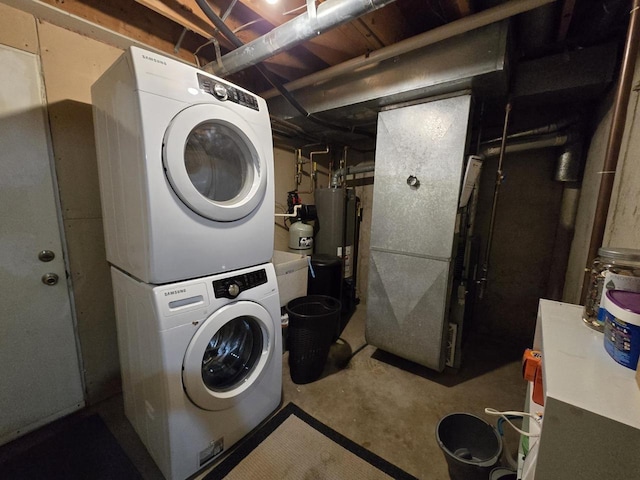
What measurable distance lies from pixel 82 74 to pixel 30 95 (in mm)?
290

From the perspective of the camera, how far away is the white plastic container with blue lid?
53 cm

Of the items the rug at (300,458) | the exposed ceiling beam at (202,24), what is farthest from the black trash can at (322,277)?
the exposed ceiling beam at (202,24)

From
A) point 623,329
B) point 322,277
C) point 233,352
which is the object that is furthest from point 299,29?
point 322,277

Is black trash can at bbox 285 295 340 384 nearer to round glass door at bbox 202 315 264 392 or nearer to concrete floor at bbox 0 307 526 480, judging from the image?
concrete floor at bbox 0 307 526 480

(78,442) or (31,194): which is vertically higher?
(31,194)

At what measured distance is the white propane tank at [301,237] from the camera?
2.59 meters

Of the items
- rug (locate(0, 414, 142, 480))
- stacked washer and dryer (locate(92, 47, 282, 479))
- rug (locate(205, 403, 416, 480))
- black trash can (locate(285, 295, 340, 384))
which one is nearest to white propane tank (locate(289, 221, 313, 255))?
black trash can (locate(285, 295, 340, 384))

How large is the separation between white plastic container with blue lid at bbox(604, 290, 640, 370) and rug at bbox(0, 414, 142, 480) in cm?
183

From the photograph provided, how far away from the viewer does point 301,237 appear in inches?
102

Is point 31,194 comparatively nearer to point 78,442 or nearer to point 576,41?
point 78,442

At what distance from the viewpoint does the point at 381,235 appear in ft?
6.25

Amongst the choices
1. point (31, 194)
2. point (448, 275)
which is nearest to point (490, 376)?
point (448, 275)

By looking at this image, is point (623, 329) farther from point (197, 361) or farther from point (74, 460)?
point (74, 460)

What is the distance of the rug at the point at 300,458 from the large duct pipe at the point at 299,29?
6.87 feet
